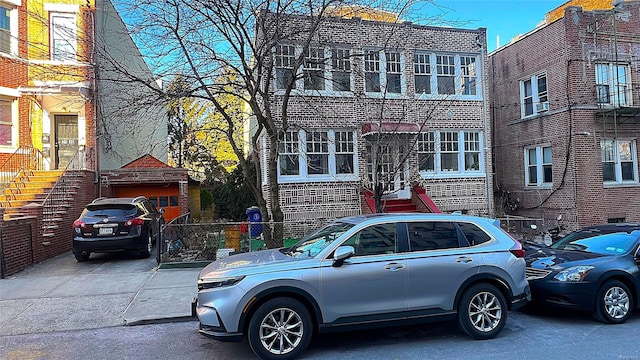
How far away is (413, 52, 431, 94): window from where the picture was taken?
648 inches

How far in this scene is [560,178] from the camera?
16.5 metres

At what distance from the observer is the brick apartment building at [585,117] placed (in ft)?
52.5

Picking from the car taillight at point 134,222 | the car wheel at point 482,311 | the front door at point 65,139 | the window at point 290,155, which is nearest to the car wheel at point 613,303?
the car wheel at point 482,311

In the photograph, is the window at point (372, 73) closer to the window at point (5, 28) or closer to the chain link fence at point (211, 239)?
the chain link fence at point (211, 239)

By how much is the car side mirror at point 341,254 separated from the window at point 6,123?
A: 14637 mm

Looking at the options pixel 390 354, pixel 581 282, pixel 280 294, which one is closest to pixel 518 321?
pixel 581 282

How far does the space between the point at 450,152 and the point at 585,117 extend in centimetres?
499

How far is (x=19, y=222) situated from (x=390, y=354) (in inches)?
364

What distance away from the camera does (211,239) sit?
10766 mm

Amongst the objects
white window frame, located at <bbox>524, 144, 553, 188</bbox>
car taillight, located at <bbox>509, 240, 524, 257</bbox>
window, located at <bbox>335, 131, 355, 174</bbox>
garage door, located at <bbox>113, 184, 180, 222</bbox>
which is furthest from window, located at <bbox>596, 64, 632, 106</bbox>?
garage door, located at <bbox>113, 184, 180, 222</bbox>

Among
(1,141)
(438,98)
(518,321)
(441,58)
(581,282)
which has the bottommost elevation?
(518,321)

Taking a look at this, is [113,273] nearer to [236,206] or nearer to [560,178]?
[236,206]

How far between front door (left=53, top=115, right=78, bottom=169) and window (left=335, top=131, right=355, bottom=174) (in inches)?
384

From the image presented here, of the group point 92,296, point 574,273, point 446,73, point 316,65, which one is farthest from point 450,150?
point 92,296
